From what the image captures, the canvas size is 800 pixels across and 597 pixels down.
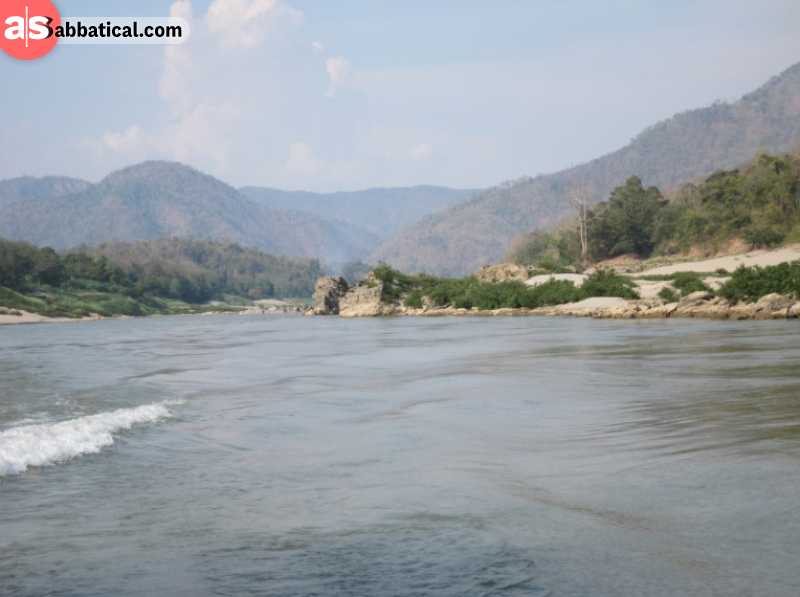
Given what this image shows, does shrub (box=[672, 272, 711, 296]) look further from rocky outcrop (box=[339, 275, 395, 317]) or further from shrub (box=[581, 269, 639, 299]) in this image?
rocky outcrop (box=[339, 275, 395, 317])

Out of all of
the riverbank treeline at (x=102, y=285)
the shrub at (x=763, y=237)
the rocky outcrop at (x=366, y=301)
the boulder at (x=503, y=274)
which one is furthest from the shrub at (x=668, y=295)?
the riverbank treeline at (x=102, y=285)

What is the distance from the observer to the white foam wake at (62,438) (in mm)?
8930

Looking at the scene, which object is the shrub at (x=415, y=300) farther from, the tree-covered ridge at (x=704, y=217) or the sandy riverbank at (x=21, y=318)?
the sandy riverbank at (x=21, y=318)

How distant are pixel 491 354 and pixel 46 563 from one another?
62.2 feet

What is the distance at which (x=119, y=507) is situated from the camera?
23.0 ft

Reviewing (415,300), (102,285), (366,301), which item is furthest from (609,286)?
(102,285)

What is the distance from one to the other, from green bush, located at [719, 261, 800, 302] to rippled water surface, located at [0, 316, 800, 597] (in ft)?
72.7

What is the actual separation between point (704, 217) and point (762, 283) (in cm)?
3669

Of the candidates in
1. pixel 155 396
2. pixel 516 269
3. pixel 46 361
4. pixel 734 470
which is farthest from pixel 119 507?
pixel 516 269

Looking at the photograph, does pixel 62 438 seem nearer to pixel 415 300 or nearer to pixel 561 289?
pixel 561 289

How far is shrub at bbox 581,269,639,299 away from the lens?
162 ft

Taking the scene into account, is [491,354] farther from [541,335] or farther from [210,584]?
[210,584]

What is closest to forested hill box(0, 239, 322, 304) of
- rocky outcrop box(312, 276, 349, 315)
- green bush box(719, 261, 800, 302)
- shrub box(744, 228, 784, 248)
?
rocky outcrop box(312, 276, 349, 315)

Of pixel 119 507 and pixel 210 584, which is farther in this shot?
pixel 119 507
